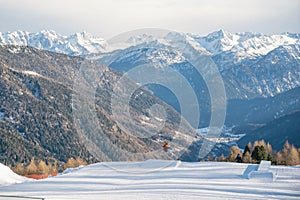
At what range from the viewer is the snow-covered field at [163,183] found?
1124 inches

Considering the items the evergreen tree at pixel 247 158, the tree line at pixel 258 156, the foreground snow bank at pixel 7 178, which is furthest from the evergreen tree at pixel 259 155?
the foreground snow bank at pixel 7 178

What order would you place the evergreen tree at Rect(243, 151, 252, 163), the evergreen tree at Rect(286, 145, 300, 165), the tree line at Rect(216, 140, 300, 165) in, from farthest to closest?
the evergreen tree at Rect(286, 145, 300, 165) → the evergreen tree at Rect(243, 151, 252, 163) → the tree line at Rect(216, 140, 300, 165)

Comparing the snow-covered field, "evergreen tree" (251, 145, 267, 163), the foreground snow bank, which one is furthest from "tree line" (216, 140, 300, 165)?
the foreground snow bank

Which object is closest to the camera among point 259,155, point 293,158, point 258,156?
point 258,156

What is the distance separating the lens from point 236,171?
119ft

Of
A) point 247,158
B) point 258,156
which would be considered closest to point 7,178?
point 258,156

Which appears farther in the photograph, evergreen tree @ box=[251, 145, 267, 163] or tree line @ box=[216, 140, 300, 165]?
tree line @ box=[216, 140, 300, 165]

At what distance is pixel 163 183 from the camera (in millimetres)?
32312

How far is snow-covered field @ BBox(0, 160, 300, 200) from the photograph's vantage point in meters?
28.5

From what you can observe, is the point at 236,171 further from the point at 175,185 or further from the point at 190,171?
the point at 175,185

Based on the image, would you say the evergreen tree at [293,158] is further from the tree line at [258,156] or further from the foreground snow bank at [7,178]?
the foreground snow bank at [7,178]

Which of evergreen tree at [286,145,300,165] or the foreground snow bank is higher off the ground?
the foreground snow bank

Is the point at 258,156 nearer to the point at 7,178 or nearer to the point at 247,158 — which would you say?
the point at 247,158

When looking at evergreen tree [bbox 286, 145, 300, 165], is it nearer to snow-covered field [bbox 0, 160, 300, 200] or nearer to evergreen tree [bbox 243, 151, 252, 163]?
evergreen tree [bbox 243, 151, 252, 163]
